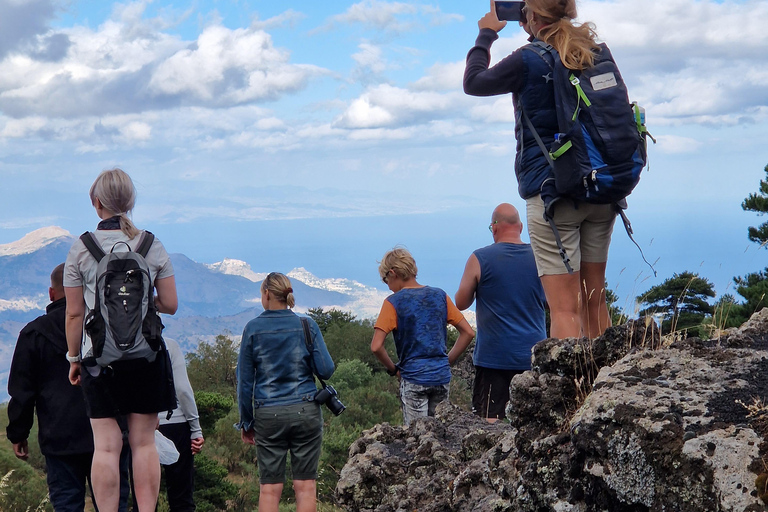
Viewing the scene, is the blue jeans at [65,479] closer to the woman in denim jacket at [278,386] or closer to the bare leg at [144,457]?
the bare leg at [144,457]

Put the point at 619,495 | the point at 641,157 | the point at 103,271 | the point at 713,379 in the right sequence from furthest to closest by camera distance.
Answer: the point at 103,271 → the point at 641,157 → the point at 713,379 → the point at 619,495

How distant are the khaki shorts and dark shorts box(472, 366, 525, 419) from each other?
1.93 m

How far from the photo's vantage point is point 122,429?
516 centimetres

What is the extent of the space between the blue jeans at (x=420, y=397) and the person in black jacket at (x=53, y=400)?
2.32 metres

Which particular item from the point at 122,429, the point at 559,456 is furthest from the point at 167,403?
the point at 559,456

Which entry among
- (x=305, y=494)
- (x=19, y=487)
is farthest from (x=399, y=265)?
(x=19, y=487)

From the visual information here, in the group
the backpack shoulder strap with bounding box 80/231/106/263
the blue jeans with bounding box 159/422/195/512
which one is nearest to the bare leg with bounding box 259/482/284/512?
the blue jeans with bounding box 159/422/195/512

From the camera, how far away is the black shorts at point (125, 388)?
16.1 feet

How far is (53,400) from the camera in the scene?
555 cm

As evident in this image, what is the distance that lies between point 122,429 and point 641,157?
3744 mm

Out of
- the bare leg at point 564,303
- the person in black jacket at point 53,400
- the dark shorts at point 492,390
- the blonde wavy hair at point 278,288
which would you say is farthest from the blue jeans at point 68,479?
the bare leg at point 564,303

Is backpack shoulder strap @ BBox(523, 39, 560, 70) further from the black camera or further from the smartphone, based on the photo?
the black camera

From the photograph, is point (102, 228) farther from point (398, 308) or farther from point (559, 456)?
point (559, 456)

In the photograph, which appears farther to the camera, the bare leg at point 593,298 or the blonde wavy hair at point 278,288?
the blonde wavy hair at point 278,288
